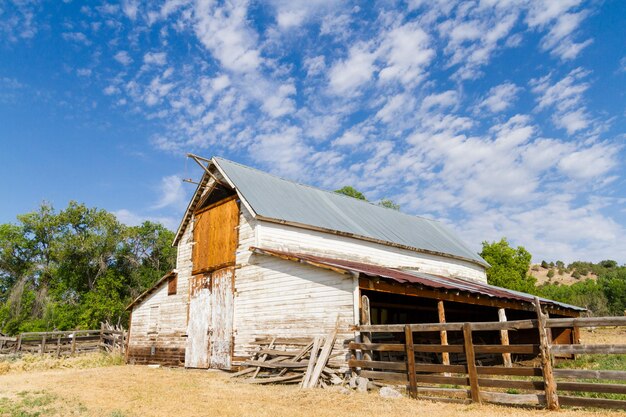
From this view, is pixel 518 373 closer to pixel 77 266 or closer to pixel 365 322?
pixel 365 322

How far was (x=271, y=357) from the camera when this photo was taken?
15141 mm

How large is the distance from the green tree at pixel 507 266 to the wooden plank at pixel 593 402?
34.5 m

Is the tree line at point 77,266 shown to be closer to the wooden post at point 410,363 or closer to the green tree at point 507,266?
the green tree at point 507,266

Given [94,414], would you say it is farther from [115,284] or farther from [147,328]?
[115,284]

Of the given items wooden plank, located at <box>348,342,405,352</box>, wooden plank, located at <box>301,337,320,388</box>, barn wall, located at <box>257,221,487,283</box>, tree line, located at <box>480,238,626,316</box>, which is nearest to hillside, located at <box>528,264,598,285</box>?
→ tree line, located at <box>480,238,626,316</box>

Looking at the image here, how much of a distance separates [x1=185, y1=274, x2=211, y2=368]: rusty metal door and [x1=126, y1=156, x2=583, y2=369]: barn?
1.7 inches

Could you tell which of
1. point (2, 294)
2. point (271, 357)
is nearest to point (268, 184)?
point (271, 357)

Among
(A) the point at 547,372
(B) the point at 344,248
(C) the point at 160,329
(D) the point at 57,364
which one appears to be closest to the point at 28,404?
(A) the point at 547,372

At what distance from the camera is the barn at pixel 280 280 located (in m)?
14.4

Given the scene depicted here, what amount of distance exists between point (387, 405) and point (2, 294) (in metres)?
61.5

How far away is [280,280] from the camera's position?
627 inches

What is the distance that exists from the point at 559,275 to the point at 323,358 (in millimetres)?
78876

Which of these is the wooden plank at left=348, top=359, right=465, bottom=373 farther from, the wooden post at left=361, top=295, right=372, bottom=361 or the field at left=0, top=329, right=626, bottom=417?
the field at left=0, top=329, right=626, bottom=417

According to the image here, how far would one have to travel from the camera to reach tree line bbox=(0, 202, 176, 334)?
4884cm
